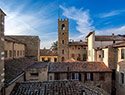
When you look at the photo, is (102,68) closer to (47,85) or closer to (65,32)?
(47,85)

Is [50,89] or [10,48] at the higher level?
[10,48]

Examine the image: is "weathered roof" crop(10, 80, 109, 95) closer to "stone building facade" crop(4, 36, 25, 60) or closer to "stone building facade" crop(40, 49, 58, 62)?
"stone building facade" crop(4, 36, 25, 60)

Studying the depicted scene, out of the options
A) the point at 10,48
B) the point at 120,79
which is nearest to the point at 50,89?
the point at 10,48

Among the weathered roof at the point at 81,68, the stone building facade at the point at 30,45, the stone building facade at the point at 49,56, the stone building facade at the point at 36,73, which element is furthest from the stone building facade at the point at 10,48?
A: the stone building facade at the point at 49,56

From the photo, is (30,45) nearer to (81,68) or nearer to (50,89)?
(81,68)

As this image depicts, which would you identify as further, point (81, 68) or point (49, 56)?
point (49, 56)

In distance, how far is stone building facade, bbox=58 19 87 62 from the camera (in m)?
28.9

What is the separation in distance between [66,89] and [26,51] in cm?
1497

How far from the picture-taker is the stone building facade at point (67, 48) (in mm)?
28859

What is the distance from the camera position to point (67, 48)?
28.9 metres

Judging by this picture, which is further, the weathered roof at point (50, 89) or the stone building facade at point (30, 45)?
the stone building facade at point (30, 45)

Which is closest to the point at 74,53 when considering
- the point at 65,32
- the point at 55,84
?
the point at 65,32

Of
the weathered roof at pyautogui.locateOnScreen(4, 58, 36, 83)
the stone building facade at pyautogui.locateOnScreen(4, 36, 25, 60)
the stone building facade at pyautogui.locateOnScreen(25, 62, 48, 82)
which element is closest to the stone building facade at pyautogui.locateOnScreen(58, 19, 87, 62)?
the stone building facade at pyautogui.locateOnScreen(4, 36, 25, 60)

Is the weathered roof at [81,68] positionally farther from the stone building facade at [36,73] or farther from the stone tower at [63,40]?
the stone tower at [63,40]
